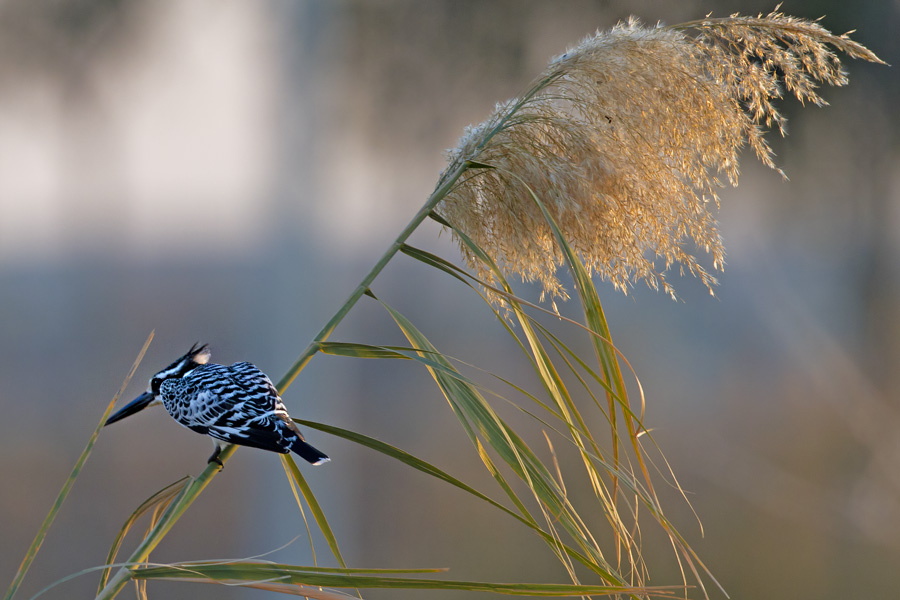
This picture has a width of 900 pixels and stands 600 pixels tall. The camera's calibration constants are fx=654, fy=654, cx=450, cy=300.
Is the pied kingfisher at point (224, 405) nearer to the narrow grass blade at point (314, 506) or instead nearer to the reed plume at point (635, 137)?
the narrow grass blade at point (314, 506)

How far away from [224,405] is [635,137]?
31cm

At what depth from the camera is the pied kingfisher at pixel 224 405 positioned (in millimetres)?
394

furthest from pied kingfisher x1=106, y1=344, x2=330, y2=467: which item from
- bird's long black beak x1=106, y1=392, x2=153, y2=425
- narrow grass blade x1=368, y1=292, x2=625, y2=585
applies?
narrow grass blade x1=368, y1=292, x2=625, y2=585

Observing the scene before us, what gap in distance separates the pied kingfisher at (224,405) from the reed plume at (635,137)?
159 millimetres

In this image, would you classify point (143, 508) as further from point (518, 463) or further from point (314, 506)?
point (518, 463)

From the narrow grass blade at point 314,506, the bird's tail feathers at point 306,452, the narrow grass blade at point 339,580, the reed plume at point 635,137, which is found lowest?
the narrow grass blade at point 339,580

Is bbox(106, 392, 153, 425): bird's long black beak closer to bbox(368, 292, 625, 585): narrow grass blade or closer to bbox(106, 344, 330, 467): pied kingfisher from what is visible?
bbox(106, 344, 330, 467): pied kingfisher

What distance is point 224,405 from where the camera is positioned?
428 millimetres

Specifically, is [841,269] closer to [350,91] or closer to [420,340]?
[350,91]

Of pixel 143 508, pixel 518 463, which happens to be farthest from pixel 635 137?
pixel 143 508

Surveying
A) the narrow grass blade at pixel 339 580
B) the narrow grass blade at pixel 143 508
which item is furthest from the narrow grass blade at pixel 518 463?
the narrow grass blade at pixel 143 508

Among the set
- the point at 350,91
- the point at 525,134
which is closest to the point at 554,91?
the point at 525,134

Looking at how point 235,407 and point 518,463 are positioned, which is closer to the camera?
point 518,463

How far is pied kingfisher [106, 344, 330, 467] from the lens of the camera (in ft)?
1.29
